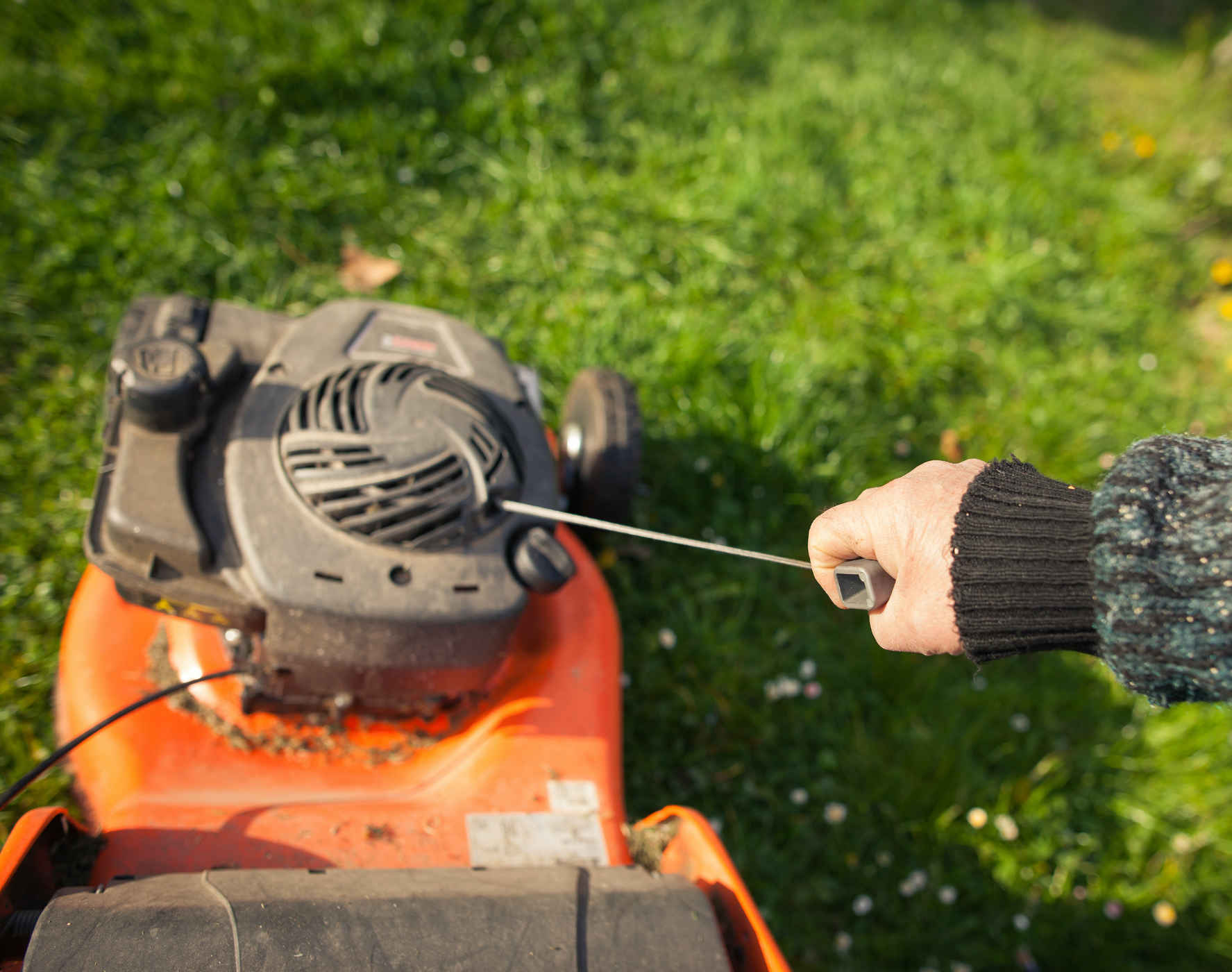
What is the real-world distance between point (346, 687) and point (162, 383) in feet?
1.84

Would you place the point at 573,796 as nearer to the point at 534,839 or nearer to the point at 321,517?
the point at 534,839

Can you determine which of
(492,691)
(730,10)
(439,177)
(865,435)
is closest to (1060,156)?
(730,10)

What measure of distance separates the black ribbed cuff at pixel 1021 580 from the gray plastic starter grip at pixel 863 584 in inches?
4.5

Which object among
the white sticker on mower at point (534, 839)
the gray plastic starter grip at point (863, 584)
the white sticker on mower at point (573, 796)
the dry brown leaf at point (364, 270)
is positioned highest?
the dry brown leaf at point (364, 270)

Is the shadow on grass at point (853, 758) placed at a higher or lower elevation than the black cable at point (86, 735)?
lower

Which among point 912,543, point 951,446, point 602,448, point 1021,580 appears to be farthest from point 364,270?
point 1021,580

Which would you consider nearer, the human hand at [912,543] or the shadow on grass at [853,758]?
the human hand at [912,543]

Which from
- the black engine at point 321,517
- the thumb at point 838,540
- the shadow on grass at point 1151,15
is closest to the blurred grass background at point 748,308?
the black engine at point 321,517

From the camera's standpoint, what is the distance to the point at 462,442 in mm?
1553

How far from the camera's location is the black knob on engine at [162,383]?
1407mm

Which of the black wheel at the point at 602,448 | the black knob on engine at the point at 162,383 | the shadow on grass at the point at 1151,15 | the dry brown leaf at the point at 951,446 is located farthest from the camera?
the shadow on grass at the point at 1151,15

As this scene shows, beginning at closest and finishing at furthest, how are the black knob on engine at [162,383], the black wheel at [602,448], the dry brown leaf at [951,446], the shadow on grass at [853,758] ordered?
the black knob on engine at [162,383], the black wheel at [602,448], the shadow on grass at [853,758], the dry brown leaf at [951,446]

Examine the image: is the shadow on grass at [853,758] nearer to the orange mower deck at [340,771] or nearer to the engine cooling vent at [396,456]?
the orange mower deck at [340,771]

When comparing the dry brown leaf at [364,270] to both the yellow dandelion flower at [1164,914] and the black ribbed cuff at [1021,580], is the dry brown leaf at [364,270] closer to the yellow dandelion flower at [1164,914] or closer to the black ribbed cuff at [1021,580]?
the black ribbed cuff at [1021,580]
